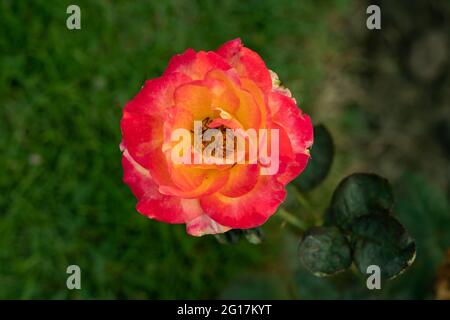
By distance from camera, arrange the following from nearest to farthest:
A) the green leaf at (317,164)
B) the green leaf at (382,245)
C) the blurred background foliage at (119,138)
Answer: the green leaf at (382,245), the green leaf at (317,164), the blurred background foliage at (119,138)

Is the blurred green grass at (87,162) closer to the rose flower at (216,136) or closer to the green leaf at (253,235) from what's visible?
the green leaf at (253,235)

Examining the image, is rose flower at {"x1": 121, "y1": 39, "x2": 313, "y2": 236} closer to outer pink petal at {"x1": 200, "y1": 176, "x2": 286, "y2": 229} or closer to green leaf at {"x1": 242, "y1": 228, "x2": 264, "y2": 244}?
outer pink petal at {"x1": 200, "y1": 176, "x2": 286, "y2": 229}

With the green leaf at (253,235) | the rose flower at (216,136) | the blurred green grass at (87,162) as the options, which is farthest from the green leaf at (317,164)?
the blurred green grass at (87,162)

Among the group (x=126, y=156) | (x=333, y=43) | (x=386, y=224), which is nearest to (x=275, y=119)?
(x=126, y=156)

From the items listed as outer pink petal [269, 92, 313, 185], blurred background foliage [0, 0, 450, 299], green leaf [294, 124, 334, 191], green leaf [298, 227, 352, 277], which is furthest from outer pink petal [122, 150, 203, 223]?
blurred background foliage [0, 0, 450, 299]

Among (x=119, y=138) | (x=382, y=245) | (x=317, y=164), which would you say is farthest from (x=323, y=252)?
(x=119, y=138)
